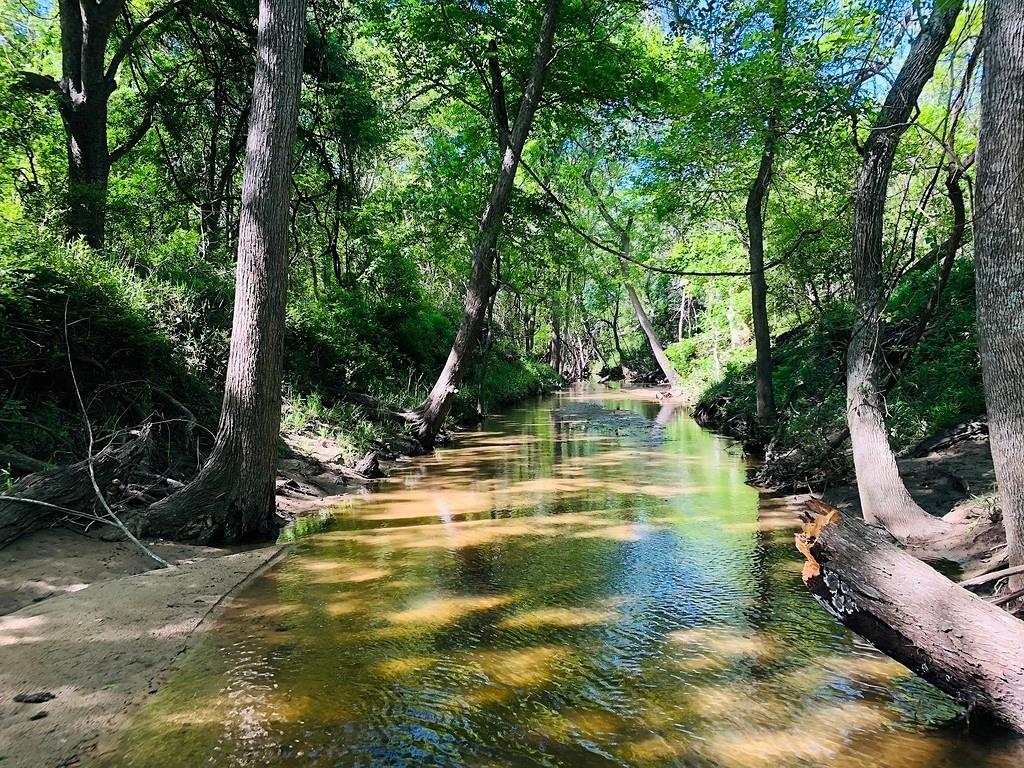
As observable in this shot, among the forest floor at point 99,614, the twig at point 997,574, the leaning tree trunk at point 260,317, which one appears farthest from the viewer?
the leaning tree trunk at point 260,317

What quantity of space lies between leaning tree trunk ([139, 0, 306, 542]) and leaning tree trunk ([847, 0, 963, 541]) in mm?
5877

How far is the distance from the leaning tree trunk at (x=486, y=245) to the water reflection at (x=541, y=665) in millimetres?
6156

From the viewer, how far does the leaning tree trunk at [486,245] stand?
40.4ft

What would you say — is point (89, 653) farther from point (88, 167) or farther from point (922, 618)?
point (88, 167)

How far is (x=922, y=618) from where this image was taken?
313cm

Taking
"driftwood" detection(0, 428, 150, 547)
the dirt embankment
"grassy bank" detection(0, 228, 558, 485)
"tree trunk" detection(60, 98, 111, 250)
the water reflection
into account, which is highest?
"tree trunk" detection(60, 98, 111, 250)

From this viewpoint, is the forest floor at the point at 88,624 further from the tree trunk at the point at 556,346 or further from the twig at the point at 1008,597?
the tree trunk at the point at 556,346

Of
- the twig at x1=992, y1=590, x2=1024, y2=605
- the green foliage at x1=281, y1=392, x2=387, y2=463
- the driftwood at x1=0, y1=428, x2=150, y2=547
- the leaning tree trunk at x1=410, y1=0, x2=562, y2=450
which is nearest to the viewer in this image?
the twig at x1=992, y1=590, x2=1024, y2=605

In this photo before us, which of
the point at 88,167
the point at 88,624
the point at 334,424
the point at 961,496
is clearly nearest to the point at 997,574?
the point at 961,496

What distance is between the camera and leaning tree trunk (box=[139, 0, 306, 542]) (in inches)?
239

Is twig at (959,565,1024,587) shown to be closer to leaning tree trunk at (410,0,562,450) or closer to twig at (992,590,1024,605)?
twig at (992,590,1024,605)

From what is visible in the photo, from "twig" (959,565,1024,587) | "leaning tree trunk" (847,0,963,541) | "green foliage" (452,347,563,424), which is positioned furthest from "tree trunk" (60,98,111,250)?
"twig" (959,565,1024,587)

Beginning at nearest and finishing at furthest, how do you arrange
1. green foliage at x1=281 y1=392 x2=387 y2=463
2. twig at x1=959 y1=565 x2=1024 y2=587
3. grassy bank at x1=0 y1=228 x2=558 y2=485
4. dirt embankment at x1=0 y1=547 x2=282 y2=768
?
A: dirt embankment at x1=0 y1=547 x2=282 y2=768 → twig at x1=959 y1=565 x2=1024 y2=587 → grassy bank at x1=0 y1=228 x2=558 y2=485 → green foliage at x1=281 y1=392 x2=387 y2=463

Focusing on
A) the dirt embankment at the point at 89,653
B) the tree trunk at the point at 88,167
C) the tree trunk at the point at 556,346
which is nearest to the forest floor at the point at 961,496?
the dirt embankment at the point at 89,653
